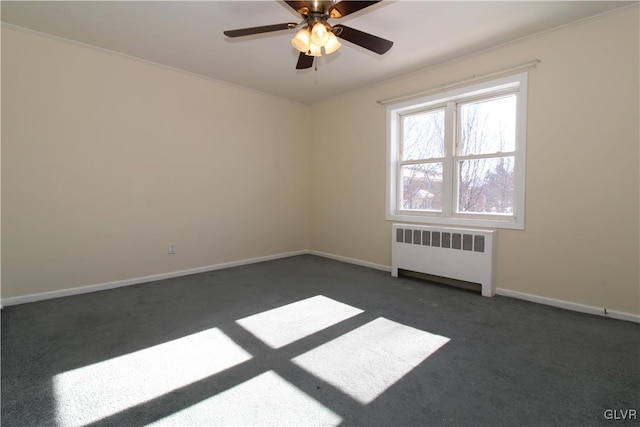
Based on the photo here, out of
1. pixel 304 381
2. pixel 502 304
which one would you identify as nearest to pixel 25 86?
pixel 304 381

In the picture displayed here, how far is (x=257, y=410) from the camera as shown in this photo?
1.45 metres

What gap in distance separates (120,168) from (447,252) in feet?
12.6

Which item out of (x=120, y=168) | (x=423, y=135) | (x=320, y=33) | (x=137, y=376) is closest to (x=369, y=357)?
(x=137, y=376)

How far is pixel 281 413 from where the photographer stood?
1.44 m

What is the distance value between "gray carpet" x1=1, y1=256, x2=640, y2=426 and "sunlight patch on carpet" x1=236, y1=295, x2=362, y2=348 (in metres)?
0.02

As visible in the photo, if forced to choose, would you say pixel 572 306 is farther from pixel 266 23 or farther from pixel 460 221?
pixel 266 23

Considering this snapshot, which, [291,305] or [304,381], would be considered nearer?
[304,381]

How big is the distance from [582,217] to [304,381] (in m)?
2.81

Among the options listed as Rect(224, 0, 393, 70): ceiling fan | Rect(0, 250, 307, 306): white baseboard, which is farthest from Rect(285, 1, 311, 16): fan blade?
Rect(0, 250, 307, 306): white baseboard

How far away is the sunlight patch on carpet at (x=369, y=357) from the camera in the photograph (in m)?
1.67

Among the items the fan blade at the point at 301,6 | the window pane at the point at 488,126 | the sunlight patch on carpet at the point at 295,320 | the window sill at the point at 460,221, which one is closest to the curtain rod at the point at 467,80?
the window pane at the point at 488,126

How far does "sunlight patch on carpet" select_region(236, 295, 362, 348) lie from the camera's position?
2223 mm

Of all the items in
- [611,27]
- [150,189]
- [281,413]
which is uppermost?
[611,27]

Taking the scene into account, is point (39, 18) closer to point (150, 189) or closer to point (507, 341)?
point (150, 189)
